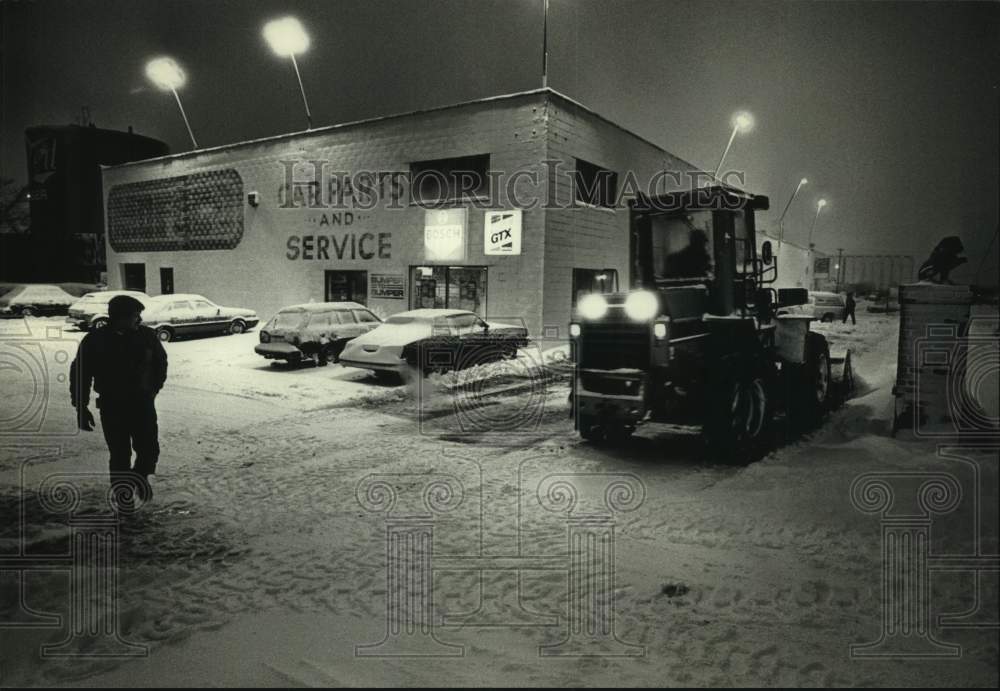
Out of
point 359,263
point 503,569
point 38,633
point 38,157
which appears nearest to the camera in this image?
point 38,633

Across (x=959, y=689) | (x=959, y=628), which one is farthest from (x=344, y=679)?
(x=959, y=628)

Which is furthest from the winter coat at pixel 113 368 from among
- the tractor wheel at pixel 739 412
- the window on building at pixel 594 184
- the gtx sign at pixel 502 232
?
the window on building at pixel 594 184

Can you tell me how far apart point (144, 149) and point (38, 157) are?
308 inches

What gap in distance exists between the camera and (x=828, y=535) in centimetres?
410

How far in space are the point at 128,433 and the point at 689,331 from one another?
18.7ft

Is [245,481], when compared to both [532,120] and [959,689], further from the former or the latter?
[532,120]

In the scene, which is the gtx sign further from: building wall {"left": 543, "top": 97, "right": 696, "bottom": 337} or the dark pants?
the dark pants

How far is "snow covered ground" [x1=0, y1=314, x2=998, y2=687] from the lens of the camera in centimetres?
299

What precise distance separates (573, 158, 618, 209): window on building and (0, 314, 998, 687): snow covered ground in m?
10.9

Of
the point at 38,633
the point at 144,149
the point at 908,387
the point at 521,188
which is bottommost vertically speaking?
the point at 38,633

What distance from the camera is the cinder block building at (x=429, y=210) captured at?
15734 mm

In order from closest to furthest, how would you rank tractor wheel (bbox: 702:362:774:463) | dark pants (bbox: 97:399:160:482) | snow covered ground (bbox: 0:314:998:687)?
snow covered ground (bbox: 0:314:998:687)
dark pants (bbox: 97:399:160:482)
tractor wheel (bbox: 702:362:774:463)

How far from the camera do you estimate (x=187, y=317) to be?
1725 cm

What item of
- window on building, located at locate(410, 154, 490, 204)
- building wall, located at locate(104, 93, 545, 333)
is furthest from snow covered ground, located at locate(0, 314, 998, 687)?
window on building, located at locate(410, 154, 490, 204)
